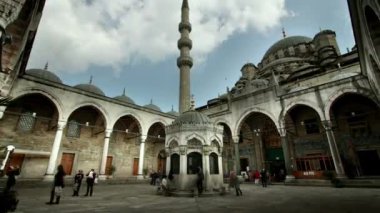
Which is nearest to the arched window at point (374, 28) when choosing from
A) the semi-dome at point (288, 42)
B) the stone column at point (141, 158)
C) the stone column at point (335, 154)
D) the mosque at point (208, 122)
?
the mosque at point (208, 122)

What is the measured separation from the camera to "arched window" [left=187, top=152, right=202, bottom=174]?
9.10m

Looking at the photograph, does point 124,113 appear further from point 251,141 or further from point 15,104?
point 251,141

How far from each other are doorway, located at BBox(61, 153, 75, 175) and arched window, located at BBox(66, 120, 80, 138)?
1556 mm

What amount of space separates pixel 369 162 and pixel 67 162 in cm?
A: 2230

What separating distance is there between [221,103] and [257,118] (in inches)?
156

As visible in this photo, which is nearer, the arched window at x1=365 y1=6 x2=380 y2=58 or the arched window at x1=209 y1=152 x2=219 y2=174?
the arched window at x1=365 y1=6 x2=380 y2=58

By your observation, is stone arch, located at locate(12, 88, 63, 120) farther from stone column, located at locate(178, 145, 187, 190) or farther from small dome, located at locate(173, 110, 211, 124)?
stone column, located at locate(178, 145, 187, 190)

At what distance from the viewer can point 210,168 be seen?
934cm

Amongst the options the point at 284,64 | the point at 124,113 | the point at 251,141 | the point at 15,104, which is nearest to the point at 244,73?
the point at 284,64

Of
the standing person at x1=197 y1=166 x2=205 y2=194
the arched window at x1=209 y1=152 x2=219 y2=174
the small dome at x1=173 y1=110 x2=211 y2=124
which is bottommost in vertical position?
the standing person at x1=197 y1=166 x2=205 y2=194

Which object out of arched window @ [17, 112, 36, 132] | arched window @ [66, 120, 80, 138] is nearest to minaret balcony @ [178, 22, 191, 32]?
arched window @ [66, 120, 80, 138]

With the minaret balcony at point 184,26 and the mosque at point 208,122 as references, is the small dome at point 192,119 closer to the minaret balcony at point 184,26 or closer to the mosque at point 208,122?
the mosque at point 208,122

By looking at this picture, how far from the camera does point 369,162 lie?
1379 cm

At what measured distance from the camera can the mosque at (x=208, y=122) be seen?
9.30 meters
